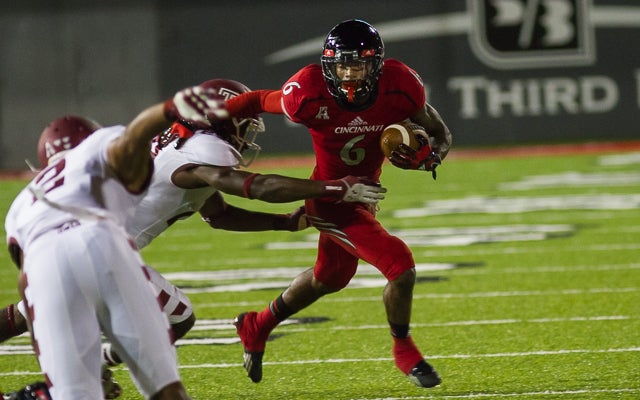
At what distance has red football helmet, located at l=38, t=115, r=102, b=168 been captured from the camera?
363cm

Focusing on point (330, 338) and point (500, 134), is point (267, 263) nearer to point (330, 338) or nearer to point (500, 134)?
point (330, 338)

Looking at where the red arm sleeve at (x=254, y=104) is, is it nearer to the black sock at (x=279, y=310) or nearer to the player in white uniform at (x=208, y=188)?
the player in white uniform at (x=208, y=188)

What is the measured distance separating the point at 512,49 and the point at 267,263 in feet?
24.7

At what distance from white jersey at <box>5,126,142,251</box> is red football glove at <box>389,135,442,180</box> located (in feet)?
4.93

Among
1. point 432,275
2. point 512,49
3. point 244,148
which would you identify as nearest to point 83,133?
point 244,148

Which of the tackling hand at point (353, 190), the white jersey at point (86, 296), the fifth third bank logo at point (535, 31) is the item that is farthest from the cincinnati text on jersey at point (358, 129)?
the fifth third bank logo at point (535, 31)

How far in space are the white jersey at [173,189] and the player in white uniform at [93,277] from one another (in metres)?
1.12

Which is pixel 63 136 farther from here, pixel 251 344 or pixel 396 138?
pixel 251 344

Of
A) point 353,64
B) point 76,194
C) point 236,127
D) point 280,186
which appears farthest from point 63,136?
point 353,64

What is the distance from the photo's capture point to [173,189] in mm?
4684

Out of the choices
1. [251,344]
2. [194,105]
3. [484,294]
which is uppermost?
[194,105]

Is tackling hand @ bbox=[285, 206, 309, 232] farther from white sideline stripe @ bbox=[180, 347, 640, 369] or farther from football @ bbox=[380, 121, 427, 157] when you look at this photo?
white sideline stripe @ bbox=[180, 347, 640, 369]

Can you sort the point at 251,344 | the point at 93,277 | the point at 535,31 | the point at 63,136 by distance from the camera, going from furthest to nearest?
the point at 535,31, the point at 251,344, the point at 63,136, the point at 93,277

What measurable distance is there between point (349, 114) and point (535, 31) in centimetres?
1055
